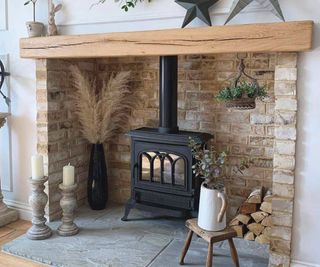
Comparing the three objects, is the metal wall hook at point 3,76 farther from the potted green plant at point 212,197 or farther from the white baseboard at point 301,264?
the white baseboard at point 301,264

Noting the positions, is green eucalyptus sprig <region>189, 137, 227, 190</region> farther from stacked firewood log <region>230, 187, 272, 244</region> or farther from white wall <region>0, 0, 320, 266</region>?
stacked firewood log <region>230, 187, 272, 244</region>

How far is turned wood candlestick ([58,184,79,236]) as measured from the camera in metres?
2.81

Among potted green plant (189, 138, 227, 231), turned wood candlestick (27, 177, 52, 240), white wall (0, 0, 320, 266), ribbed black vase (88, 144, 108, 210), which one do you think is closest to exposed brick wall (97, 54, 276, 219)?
ribbed black vase (88, 144, 108, 210)

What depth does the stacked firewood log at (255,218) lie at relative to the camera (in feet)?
8.91

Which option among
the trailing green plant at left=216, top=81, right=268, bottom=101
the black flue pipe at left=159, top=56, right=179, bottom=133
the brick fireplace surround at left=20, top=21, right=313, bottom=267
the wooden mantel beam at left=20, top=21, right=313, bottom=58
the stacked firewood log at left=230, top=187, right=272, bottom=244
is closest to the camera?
the wooden mantel beam at left=20, top=21, right=313, bottom=58

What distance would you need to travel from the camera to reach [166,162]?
2.94 m

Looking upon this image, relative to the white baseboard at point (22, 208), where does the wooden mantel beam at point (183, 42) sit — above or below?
above

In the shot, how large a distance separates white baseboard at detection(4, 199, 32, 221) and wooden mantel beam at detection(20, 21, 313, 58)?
4.27ft

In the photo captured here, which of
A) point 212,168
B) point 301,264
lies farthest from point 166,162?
point 301,264

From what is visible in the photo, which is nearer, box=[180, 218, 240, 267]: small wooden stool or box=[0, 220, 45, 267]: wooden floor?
box=[180, 218, 240, 267]: small wooden stool

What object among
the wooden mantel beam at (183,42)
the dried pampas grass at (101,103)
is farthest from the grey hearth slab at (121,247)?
the wooden mantel beam at (183,42)

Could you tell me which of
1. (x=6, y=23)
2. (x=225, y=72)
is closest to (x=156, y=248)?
(x=225, y=72)

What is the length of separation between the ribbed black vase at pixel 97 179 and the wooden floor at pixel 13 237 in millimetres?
588

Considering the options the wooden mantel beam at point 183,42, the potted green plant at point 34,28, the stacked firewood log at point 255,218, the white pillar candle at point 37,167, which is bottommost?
the stacked firewood log at point 255,218
